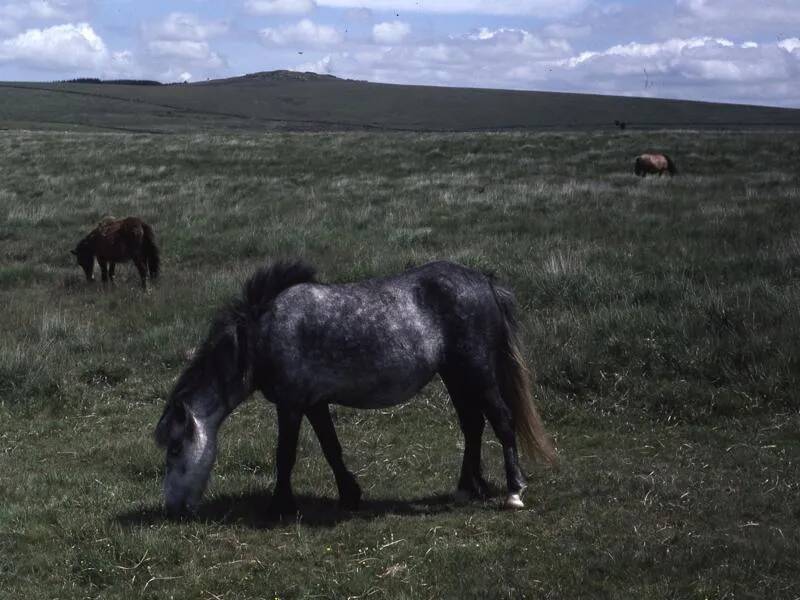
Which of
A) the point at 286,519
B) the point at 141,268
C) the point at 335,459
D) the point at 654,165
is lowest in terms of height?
the point at 286,519

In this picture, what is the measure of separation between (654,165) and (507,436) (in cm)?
2065

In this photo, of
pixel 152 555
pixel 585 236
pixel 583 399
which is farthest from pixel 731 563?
pixel 585 236

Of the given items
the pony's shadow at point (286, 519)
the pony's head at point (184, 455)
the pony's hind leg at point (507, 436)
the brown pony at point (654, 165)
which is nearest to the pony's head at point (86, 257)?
the pony's shadow at point (286, 519)

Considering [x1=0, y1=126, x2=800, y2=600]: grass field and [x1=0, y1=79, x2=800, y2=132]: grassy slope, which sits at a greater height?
[x1=0, y1=79, x2=800, y2=132]: grassy slope

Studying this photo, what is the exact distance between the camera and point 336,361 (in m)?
6.00

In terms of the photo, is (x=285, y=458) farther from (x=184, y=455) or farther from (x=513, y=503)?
(x=513, y=503)

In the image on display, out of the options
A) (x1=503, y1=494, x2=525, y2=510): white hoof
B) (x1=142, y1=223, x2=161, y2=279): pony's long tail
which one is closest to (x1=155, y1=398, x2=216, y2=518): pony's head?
(x1=503, y1=494, x2=525, y2=510): white hoof

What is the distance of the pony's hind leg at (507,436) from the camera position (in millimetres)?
6207

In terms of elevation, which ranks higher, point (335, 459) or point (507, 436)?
point (507, 436)

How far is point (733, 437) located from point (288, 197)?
16642mm

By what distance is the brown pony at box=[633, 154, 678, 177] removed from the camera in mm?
25391

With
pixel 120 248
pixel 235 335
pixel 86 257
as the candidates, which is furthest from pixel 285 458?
pixel 86 257

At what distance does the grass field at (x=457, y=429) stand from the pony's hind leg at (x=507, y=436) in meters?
0.21

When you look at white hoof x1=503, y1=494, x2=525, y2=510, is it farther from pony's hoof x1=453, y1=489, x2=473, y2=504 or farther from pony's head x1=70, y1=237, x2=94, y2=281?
pony's head x1=70, y1=237, x2=94, y2=281
